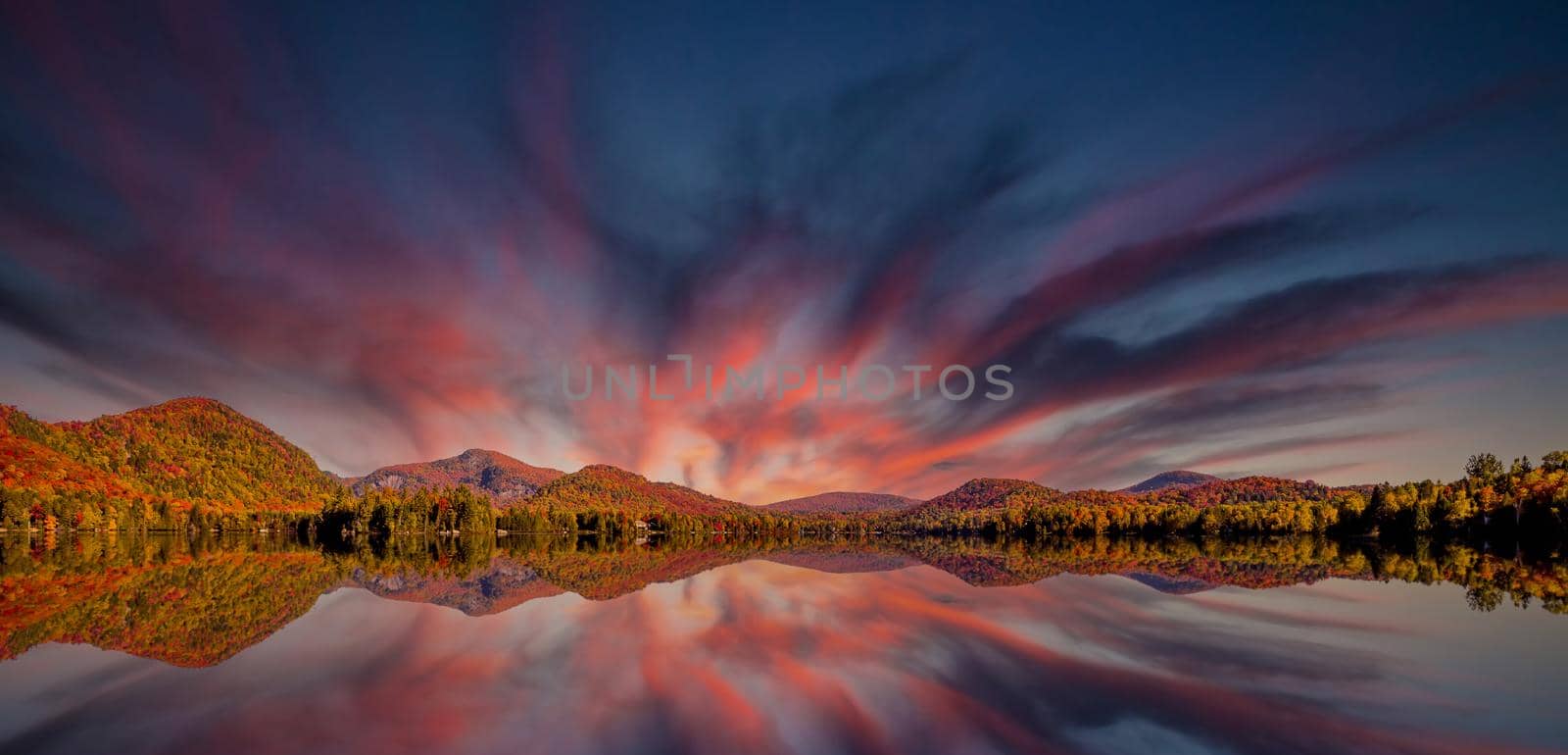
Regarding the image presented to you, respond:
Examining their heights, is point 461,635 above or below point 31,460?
below

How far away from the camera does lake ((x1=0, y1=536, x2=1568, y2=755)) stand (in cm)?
880

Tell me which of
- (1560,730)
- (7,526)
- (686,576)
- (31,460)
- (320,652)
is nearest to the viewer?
(1560,730)

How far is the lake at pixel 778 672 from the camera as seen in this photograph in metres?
8.80

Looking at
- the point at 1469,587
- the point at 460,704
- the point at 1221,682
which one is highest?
the point at 460,704

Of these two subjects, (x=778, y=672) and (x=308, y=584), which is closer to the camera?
(x=778, y=672)

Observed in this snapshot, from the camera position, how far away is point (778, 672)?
1255 cm

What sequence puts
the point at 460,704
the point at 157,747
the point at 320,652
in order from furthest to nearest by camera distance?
the point at 320,652 → the point at 460,704 → the point at 157,747

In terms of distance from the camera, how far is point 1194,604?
79.4 ft

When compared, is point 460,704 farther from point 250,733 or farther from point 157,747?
point 157,747

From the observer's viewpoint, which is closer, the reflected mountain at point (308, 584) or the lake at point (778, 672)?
the lake at point (778, 672)

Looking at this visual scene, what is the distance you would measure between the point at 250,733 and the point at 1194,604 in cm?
2619

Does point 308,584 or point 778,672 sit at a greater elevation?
point 308,584

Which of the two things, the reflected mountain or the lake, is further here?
the reflected mountain

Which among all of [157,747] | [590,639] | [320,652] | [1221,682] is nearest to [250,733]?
[157,747]
